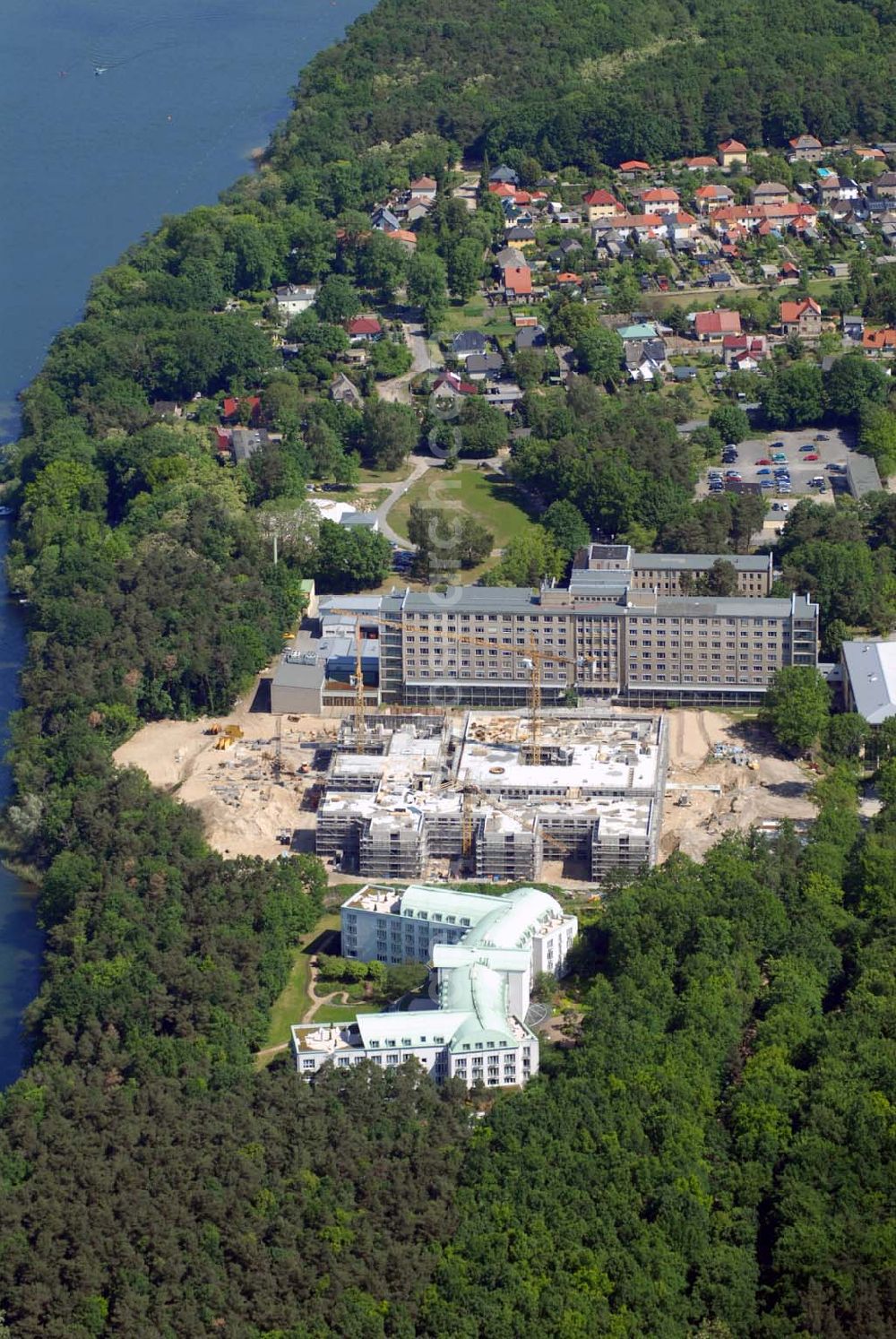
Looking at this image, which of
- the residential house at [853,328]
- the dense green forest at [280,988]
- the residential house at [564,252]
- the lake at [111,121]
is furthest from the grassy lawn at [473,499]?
the residential house at [564,252]

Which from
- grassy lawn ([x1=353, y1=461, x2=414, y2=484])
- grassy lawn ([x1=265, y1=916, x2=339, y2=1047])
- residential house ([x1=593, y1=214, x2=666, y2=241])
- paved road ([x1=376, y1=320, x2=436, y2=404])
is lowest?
grassy lawn ([x1=265, y1=916, x2=339, y2=1047])

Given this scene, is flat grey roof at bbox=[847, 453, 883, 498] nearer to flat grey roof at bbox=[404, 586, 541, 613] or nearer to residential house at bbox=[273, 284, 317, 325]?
flat grey roof at bbox=[404, 586, 541, 613]

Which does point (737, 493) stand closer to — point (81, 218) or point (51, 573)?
point (51, 573)

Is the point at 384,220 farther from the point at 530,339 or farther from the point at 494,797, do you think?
the point at 494,797

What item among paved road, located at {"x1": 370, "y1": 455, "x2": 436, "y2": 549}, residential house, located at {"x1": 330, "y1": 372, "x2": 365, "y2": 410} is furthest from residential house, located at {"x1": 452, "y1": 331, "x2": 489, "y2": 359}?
paved road, located at {"x1": 370, "y1": 455, "x2": 436, "y2": 549}

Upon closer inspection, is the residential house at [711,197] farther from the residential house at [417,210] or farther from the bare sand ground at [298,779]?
the bare sand ground at [298,779]

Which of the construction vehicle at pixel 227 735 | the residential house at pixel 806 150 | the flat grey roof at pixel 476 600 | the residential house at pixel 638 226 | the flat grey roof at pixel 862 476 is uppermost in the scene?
the flat grey roof at pixel 476 600

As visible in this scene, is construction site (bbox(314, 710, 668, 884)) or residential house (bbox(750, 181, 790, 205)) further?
residential house (bbox(750, 181, 790, 205))
